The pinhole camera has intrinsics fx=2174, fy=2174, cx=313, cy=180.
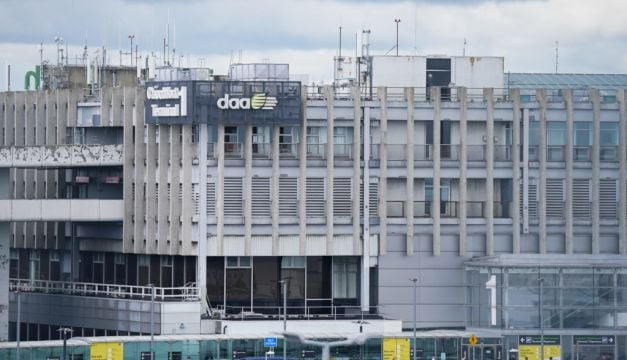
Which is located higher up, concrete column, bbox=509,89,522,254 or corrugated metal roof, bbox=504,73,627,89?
corrugated metal roof, bbox=504,73,627,89

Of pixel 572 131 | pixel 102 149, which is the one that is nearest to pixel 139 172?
pixel 102 149

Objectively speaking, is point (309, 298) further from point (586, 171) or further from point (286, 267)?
point (586, 171)

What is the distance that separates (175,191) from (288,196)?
7024mm

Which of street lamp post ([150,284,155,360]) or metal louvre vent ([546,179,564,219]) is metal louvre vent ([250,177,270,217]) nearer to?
Result: street lamp post ([150,284,155,360])

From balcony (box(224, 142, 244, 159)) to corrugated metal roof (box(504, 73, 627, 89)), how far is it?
22.9 meters

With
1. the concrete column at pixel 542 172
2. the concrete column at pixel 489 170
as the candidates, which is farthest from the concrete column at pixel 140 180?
the concrete column at pixel 542 172

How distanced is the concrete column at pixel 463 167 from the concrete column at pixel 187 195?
16508mm

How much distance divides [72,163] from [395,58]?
22067 mm

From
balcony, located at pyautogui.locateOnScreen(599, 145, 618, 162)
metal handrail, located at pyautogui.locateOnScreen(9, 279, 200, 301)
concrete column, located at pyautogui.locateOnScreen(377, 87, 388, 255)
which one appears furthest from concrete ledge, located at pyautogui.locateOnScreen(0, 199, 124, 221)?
balcony, located at pyautogui.locateOnScreen(599, 145, 618, 162)

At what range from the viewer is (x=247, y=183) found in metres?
134

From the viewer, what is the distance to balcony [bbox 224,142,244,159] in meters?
134

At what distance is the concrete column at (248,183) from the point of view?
13400 centimetres

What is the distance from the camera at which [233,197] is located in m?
134

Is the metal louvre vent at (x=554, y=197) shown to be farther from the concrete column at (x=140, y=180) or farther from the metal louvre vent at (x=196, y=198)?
the concrete column at (x=140, y=180)
